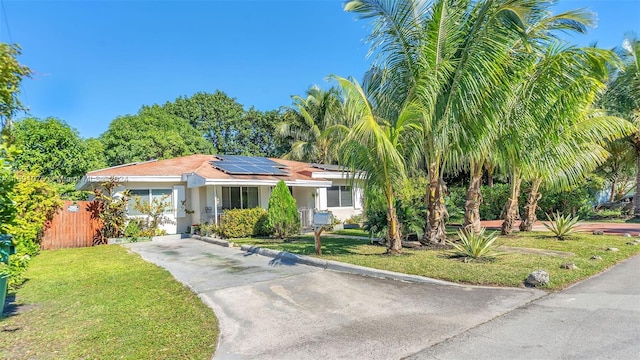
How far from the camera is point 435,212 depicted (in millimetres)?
10445

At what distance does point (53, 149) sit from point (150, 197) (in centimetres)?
1218

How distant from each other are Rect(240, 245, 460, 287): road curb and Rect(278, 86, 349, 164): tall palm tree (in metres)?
18.5

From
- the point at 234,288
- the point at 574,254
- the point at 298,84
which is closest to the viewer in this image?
the point at 234,288

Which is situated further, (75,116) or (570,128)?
(75,116)

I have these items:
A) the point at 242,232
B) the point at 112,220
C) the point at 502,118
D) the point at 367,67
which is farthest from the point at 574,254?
the point at 112,220

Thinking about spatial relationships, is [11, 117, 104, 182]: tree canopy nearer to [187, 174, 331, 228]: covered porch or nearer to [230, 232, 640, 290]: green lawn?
[187, 174, 331, 228]: covered porch

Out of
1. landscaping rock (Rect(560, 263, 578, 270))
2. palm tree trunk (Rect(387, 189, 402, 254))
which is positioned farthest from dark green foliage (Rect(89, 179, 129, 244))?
landscaping rock (Rect(560, 263, 578, 270))

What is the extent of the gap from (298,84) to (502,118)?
976 inches

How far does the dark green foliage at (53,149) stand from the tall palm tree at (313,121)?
15125 millimetres

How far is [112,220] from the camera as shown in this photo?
1491cm

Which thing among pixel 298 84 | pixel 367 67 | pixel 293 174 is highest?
pixel 298 84

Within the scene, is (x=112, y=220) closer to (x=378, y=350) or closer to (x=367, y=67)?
(x=367, y=67)

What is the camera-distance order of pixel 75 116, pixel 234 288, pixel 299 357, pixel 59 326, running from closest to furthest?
pixel 299 357, pixel 59 326, pixel 234 288, pixel 75 116

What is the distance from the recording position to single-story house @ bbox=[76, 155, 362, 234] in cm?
1570
